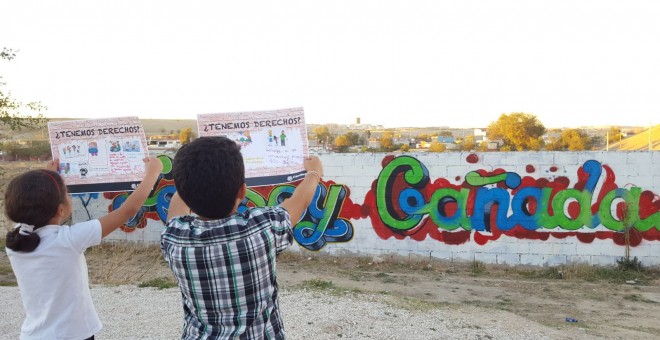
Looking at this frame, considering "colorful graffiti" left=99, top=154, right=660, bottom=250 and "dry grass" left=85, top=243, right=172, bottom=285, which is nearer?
"dry grass" left=85, top=243, right=172, bottom=285

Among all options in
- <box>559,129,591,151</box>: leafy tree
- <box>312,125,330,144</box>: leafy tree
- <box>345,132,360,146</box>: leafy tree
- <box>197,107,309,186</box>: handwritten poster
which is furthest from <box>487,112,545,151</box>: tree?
<box>197,107,309,186</box>: handwritten poster

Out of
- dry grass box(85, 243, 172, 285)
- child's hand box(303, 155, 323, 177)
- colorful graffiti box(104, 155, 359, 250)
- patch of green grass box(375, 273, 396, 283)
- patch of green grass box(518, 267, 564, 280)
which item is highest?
child's hand box(303, 155, 323, 177)

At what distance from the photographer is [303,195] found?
2.20 metres

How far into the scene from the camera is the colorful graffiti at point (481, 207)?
31.8 ft

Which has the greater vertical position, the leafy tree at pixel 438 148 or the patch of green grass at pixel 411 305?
the leafy tree at pixel 438 148

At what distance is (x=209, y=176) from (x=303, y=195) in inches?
20.4

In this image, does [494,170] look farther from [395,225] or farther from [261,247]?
[261,247]

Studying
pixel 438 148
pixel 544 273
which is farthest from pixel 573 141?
pixel 544 273

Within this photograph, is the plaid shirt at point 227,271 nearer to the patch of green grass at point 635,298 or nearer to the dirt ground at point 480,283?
the dirt ground at point 480,283

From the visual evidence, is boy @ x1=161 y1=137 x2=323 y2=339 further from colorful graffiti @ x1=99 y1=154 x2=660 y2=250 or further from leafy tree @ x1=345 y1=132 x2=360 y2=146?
leafy tree @ x1=345 y1=132 x2=360 y2=146

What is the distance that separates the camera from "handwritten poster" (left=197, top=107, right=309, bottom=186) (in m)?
4.07

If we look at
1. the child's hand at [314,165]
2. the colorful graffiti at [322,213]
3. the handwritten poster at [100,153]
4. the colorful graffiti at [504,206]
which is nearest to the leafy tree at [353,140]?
the colorful graffiti at [322,213]

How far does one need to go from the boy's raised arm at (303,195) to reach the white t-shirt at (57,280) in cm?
84

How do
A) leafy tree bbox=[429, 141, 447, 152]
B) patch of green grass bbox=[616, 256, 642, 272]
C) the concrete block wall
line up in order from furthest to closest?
leafy tree bbox=[429, 141, 447, 152]
the concrete block wall
patch of green grass bbox=[616, 256, 642, 272]
